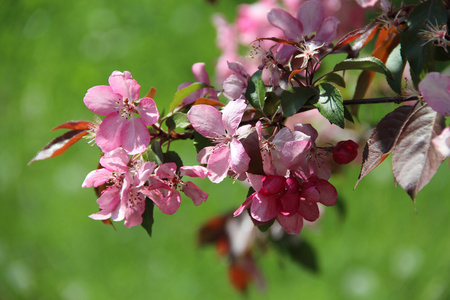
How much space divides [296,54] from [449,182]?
1755 millimetres

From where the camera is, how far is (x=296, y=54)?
79 centimetres

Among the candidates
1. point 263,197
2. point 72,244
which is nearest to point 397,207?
point 72,244

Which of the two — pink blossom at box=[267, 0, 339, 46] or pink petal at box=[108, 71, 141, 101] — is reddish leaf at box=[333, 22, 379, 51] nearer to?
→ pink blossom at box=[267, 0, 339, 46]

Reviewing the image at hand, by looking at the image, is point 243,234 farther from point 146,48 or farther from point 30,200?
point 146,48

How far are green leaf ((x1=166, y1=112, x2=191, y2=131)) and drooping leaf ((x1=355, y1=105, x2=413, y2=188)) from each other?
0.79ft

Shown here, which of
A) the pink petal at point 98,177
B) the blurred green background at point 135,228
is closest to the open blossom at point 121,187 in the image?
the pink petal at point 98,177

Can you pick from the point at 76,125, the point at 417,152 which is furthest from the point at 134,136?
the point at 417,152

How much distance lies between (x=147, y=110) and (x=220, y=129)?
0.34 feet

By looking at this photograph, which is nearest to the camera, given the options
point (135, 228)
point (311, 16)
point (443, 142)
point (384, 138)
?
point (443, 142)

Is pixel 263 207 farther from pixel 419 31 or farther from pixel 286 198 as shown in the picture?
pixel 419 31

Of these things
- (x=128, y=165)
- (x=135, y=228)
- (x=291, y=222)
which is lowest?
(x=135, y=228)

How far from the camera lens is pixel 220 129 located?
71 cm

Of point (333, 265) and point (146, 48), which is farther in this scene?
point (146, 48)

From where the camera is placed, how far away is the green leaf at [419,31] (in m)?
0.75
